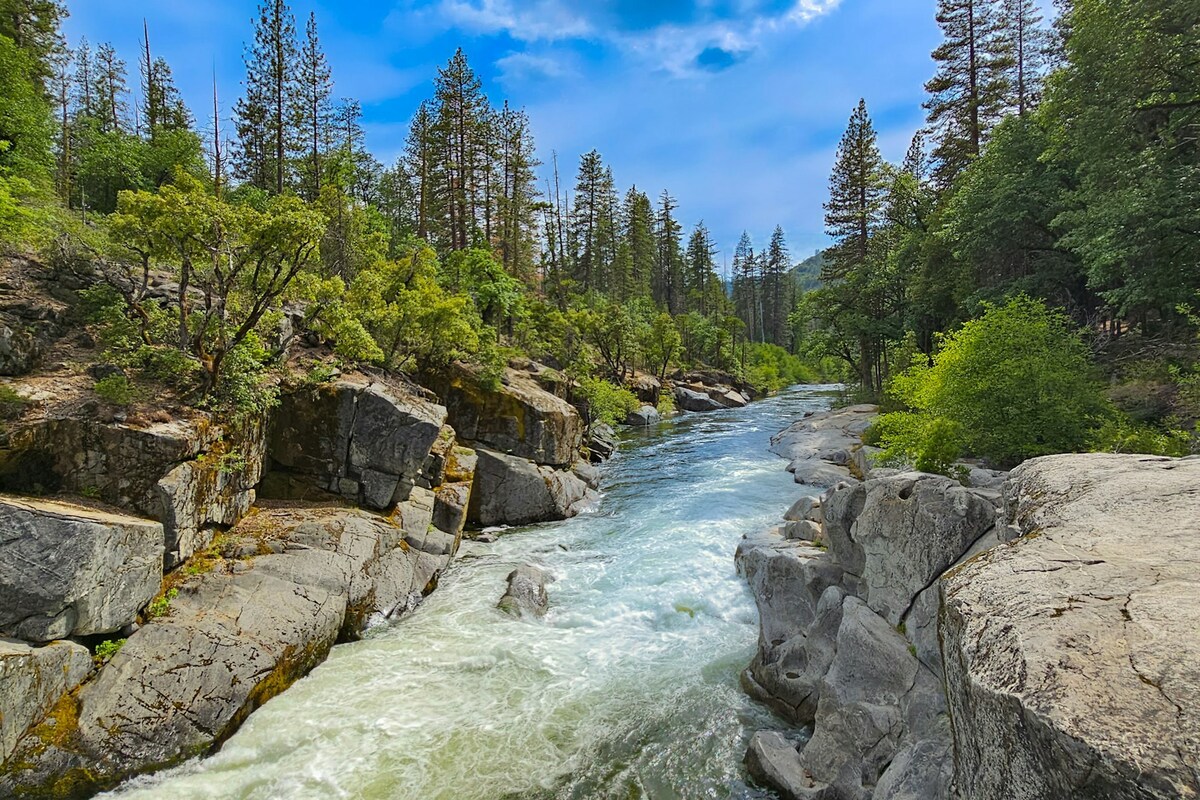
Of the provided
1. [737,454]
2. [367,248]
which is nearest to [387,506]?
[367,248]

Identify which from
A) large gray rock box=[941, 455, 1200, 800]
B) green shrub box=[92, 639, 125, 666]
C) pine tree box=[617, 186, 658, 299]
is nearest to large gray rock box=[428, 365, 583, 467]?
green shrub box=[92, 639, 125, 666]

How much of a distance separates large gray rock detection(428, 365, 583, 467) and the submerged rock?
6.86 meters

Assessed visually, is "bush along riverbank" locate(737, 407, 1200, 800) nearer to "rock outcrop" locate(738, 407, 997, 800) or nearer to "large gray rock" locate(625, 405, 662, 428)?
"rock outcrop" locate(738, 407, 997, 800)

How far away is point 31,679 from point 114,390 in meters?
4.75

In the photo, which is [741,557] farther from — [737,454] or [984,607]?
[737,454]

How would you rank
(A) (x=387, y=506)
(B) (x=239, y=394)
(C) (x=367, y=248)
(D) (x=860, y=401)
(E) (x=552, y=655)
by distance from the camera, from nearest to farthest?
1. (E) (x=552, y=655)
2. (B) (x=239, y=394)
3. (A) (x=387, y=506)
4. (C) (x=367, y=248)
5. (D) (x=860, y=401)

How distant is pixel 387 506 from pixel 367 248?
50.8 ft

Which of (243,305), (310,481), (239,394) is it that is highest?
(243,305)

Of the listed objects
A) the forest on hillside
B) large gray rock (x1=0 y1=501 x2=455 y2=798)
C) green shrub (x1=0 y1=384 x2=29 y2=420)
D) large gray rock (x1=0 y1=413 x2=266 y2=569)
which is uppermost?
the forest on hillside

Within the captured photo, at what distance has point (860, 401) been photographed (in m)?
32.1

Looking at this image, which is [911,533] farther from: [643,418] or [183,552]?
[643,418]

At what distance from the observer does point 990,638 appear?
337 centimetres

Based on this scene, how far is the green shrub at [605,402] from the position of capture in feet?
93.9

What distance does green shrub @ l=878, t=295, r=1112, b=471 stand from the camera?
10531 mm
